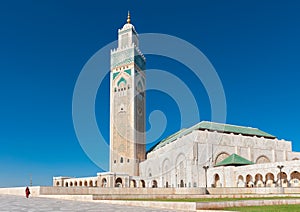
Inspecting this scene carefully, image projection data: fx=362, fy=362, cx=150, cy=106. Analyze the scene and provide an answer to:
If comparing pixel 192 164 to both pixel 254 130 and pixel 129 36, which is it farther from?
pixel 129 36

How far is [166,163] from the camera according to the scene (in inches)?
1971

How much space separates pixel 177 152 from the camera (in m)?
46.7

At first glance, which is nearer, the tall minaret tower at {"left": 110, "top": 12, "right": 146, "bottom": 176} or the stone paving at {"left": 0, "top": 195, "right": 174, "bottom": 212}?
the stone paving at {"left": 0, "top": 195, "right": 174, "bottom": 212}

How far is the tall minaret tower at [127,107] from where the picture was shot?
58.8 metres

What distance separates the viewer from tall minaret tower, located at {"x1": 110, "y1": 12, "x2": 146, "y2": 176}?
5878cm

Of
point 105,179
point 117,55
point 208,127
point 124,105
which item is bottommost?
point 105,179

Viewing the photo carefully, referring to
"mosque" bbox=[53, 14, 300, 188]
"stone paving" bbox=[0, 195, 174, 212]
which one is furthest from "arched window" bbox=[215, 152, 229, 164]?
"stone paving" bbox=[0, 195, 174, 212]

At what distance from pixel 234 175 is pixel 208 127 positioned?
10.1m

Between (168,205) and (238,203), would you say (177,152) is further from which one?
(168,205)

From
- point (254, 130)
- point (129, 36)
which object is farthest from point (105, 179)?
point (129, 36)

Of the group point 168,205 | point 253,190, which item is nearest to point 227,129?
point 253,190

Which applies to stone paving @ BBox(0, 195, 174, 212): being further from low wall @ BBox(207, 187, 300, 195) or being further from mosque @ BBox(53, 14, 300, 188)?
mosque @ BBox(53, 14, 300, 188)

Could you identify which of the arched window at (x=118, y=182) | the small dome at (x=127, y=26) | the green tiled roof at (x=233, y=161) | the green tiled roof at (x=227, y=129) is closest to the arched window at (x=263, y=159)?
the green tiled roof at (x=227, y=129)

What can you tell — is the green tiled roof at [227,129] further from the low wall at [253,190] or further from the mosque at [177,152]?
the low wall at [253,190]
